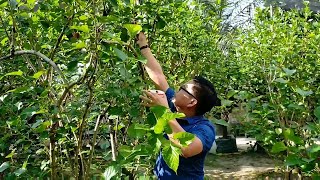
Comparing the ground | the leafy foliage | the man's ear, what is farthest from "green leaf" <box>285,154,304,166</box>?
the ground

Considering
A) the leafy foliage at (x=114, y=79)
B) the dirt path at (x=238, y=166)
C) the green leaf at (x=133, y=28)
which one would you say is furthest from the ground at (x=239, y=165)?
the green leaf at (x=133, y=28)

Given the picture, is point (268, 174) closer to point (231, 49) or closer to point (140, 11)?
point (231, 49)

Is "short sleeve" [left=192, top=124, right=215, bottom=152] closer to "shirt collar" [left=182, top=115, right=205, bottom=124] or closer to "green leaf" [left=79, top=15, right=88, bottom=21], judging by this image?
"shirt collar" [left=182, top=115, right=205, bottom=124]

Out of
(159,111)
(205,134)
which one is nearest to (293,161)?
(205,134)

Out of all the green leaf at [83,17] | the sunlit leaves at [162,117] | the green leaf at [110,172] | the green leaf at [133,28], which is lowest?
the green leaf at [110,172]

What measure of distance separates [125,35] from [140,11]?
14.1 inches

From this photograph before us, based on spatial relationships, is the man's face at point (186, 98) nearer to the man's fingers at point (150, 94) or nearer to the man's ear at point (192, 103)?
the man's ear at point (192, 103)

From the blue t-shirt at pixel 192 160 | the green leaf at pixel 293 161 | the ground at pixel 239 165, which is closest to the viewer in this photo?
the green leaf at pixel 293 161

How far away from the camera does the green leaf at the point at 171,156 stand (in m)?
0.93

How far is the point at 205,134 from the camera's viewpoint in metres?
1.74

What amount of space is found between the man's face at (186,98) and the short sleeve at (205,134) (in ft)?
0.34

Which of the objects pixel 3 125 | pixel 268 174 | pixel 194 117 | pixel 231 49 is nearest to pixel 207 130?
pixel 194 117

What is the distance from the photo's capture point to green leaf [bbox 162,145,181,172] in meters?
0.93

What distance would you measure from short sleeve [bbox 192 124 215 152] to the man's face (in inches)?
4.0
